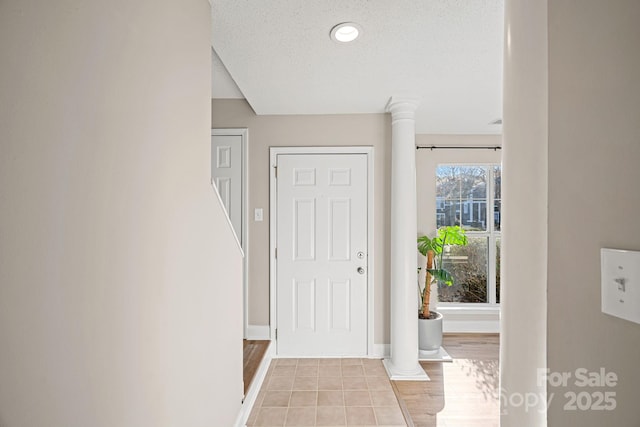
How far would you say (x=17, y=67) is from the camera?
588 mm

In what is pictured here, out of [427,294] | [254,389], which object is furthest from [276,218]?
[427,294]

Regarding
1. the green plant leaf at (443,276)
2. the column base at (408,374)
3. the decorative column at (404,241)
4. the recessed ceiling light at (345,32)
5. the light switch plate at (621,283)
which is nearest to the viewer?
the light switch plate at (621,283)

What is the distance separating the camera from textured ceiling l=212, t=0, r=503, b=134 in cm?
166

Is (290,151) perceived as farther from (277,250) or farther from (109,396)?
(109,396)

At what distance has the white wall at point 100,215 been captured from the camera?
59cm

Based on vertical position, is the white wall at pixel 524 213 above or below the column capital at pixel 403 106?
below

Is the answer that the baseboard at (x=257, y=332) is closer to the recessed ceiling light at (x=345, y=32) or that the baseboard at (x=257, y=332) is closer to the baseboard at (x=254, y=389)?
the baseboard at (x=254, y=389)

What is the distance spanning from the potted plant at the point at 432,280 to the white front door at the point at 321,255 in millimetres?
626

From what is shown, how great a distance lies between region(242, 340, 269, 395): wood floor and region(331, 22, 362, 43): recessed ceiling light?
8.08 ft

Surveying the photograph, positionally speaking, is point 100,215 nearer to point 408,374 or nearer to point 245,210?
point 245,210

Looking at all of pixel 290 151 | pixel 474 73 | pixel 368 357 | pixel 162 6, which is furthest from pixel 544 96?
pixel 368 357

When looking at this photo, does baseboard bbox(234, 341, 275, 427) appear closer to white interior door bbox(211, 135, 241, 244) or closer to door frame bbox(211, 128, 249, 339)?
door frame bbox(211, 128, 249, 339)

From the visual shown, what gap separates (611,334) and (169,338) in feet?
4.00

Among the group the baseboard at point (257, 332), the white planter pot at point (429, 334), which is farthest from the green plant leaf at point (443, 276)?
the baseboard at point (257, 332)
